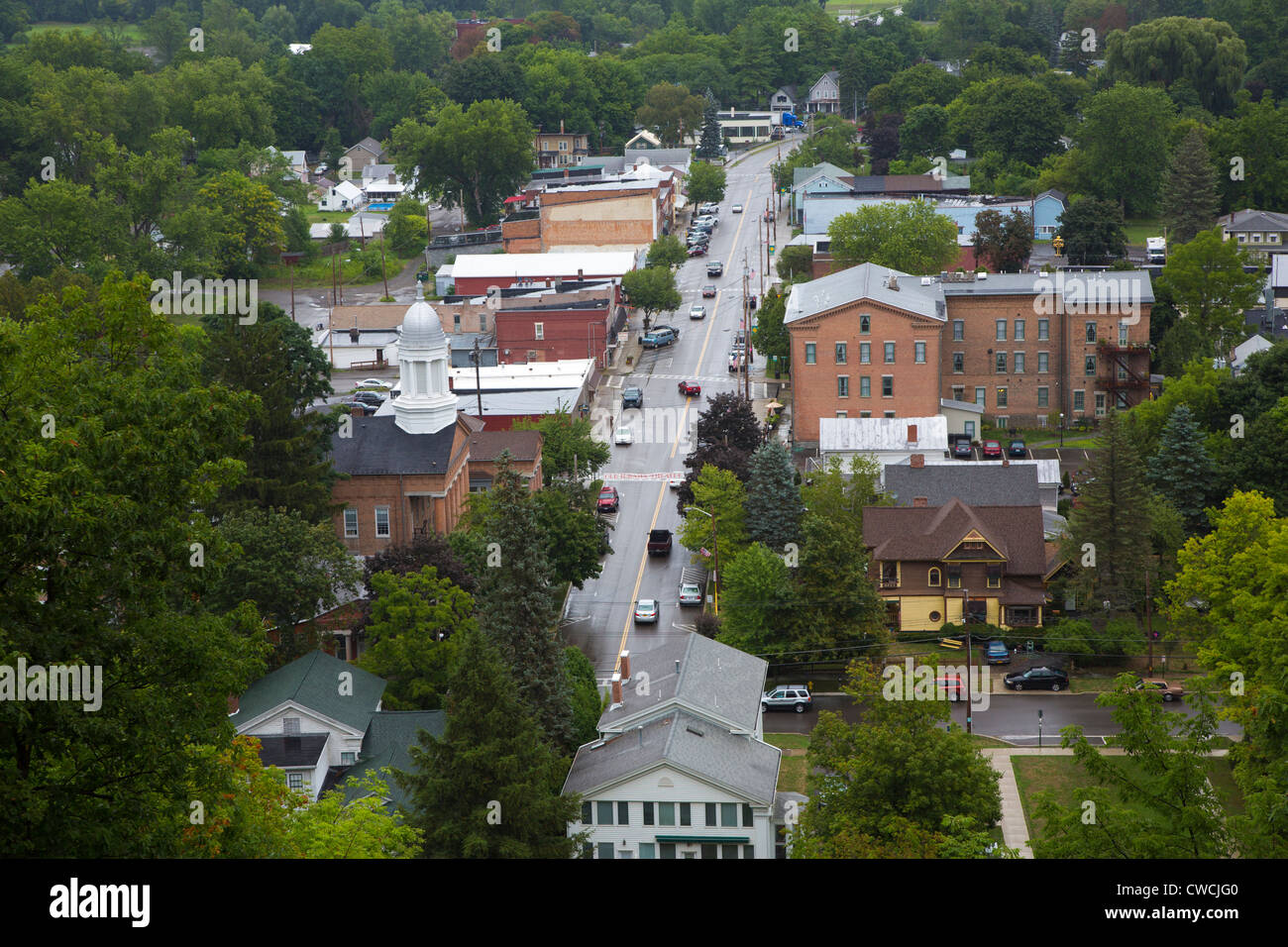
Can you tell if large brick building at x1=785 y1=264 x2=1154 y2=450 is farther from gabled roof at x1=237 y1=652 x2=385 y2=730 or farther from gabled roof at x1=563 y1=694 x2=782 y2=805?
gabled roof at x1=563 y1=694 x2=782 y2=805

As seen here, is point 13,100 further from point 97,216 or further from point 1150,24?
point 1150,24

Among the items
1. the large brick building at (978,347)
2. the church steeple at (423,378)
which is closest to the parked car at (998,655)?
the large brick building at (978,347)

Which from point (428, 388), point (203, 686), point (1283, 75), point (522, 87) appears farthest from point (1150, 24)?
point (203, 686)

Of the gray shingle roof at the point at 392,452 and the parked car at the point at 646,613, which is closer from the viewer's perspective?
Result: the parked car at the point at 646,613

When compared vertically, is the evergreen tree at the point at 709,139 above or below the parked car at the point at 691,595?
above

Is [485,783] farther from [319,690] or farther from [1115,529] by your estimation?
[1115,529]

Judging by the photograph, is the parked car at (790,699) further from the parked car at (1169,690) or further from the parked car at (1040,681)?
the parked car at (1169,690)
